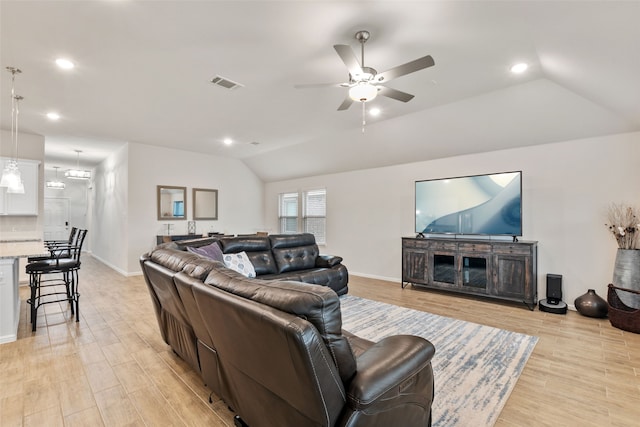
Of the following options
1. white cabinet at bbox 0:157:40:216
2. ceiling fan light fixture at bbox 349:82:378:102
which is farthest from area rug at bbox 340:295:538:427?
white cabinet at bbox 0:157:40:216

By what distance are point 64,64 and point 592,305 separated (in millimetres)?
6701

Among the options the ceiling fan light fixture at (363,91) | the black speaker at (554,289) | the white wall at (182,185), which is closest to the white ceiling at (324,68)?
the ceiling fan light fixture at (363,91)

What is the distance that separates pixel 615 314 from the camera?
3.44 meters

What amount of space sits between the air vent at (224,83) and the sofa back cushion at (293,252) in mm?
2268

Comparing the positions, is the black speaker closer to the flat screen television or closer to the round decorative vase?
the round decorative vase

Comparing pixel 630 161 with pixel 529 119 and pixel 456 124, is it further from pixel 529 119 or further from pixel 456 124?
pixel 456 124

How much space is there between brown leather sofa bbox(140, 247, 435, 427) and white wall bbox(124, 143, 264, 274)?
18.4ft

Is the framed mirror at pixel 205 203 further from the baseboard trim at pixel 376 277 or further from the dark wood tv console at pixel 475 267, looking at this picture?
the dark wood tv console at pixel 475 267

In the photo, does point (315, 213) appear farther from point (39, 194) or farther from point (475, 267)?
point (39, 194)

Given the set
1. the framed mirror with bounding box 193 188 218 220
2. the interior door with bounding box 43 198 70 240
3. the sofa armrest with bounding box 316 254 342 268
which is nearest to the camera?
the sofa armrest with bounding box 316 254 342 268

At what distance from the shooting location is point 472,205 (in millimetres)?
4867

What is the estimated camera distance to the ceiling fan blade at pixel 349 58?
2.22m

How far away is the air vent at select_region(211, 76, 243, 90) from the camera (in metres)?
3.54

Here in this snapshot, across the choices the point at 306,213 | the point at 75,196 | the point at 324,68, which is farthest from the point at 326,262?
the point at 75,196
